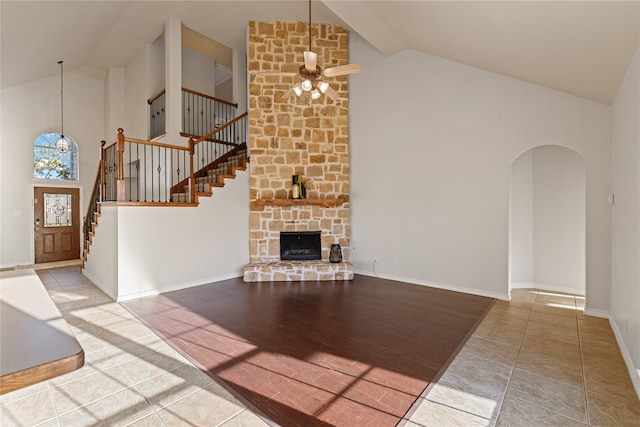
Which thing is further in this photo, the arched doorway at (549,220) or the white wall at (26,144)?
the white wall at (26,144)

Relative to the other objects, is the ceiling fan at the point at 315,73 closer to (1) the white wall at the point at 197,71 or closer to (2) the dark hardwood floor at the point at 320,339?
(2) the dark hardwood floor at the point at 320,339

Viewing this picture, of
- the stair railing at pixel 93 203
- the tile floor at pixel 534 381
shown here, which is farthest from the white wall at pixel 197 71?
the tile floor at pixel 534 381

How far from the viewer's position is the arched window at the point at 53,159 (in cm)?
732

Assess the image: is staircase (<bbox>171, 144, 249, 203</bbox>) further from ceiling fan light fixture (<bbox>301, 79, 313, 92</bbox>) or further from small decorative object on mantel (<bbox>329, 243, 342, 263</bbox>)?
ceiling fan light fixture (<bbox>301, 79, 313, 92</bbox>)

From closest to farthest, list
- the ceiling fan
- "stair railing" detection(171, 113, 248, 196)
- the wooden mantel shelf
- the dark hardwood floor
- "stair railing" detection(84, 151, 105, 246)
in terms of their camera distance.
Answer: the dark hardwood floor, the ceiling fan, "stair railing" detection(84, 151, 105, 246), the wooden mantel shelf, "stair railing" detection(171, 113, 248, 196)

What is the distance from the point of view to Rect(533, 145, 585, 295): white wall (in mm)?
4902

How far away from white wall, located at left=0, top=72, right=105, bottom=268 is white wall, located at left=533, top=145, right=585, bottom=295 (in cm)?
1020

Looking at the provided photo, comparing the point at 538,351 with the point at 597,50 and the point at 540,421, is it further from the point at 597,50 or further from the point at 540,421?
the point at 597,50

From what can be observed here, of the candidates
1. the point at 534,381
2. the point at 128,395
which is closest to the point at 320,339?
the point at 128,395

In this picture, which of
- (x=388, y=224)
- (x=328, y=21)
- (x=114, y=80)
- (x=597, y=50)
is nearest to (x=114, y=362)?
(x=388, y=224)

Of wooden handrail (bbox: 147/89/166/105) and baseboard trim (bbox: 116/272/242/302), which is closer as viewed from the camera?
baseboard trim (bbox: 116/272/242/302)

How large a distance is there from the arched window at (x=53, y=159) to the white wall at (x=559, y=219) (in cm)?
1041

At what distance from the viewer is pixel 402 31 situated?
4.65 metres

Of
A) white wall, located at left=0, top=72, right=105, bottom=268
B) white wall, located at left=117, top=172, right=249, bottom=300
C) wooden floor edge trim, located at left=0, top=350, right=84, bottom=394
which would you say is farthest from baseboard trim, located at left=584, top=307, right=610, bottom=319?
white wall, located at left=0, top=72, right=105, bottom=268
